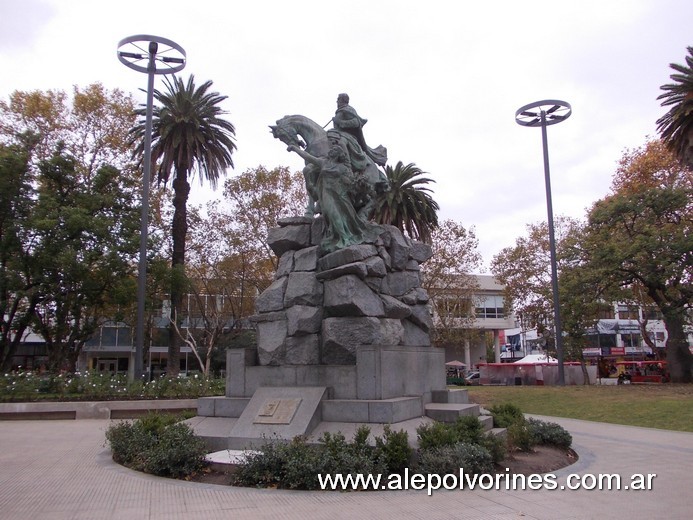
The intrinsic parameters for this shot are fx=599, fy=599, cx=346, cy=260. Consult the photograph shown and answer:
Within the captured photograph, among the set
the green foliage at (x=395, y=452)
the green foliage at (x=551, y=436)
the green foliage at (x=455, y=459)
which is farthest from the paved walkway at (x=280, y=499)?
the green foliage at (x=551, y=436)

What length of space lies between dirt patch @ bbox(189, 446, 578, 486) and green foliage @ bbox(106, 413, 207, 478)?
27 cm

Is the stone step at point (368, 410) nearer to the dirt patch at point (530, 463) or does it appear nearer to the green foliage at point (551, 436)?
the dirt patch at point (530, 463)

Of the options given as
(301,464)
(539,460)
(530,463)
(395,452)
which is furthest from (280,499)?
(539,460)

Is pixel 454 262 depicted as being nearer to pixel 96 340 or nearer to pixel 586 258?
pixel 586 258

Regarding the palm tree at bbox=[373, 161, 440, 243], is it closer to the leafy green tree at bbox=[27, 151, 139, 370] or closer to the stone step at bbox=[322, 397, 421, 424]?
the leafy green tree at bbox=[27, 151, 139, 370]

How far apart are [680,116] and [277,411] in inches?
1151

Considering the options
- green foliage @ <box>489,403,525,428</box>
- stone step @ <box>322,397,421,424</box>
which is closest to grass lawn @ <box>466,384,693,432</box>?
green foliage @ <box>489,403,525,428</box>

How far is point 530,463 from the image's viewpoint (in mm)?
9562

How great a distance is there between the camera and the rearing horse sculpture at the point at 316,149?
12773 millimetres

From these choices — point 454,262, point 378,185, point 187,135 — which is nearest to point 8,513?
point 378,185

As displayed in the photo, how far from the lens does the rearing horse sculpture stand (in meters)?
12.8

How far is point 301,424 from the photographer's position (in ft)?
31.3

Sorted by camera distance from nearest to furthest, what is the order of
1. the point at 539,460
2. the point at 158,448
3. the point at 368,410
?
1. the point at 158,448
2. the point at 368,410
3. the point at 539,460

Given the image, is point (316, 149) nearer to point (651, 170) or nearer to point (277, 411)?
point (277, 411)
